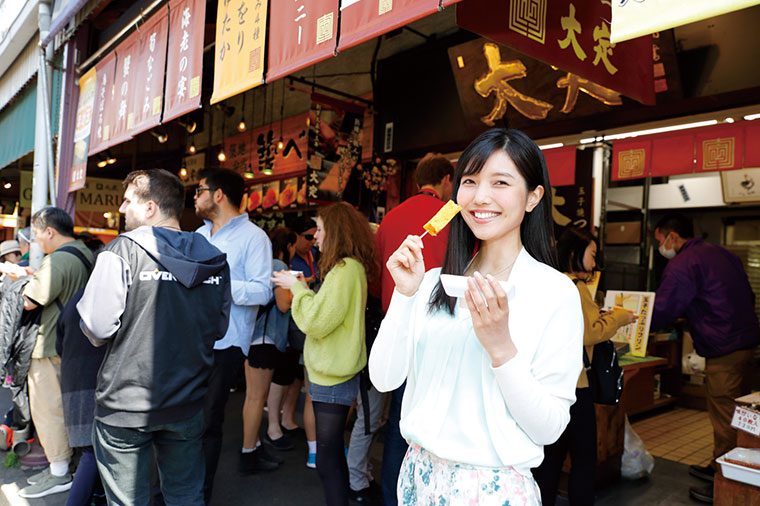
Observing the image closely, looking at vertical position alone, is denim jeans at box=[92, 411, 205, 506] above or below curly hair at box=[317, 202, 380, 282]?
below

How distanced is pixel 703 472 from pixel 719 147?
130 inches

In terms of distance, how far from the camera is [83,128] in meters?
6.42

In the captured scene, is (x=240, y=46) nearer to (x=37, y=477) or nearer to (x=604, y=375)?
(x=604, y=375)

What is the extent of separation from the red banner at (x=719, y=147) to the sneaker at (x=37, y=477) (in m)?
7.11

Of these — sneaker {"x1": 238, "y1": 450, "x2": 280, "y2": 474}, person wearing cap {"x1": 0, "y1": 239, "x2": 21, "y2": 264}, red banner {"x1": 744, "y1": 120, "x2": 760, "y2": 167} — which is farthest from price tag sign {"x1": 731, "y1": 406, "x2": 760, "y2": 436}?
person wearing cap {"x1": 0, "y1": 239, "x2": 21, "y2": 264}

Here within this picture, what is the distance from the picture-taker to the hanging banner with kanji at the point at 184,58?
13.8 ft

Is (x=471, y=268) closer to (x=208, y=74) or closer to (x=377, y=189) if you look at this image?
(x=377, y=189)

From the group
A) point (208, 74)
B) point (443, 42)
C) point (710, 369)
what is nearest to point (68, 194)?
point (208, 74)

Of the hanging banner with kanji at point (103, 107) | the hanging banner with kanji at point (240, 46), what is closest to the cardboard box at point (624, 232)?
the hanging banner with kanji at point (240, 46)

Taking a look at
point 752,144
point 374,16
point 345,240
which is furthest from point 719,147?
point 374,16

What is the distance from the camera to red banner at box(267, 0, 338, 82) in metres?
2.98

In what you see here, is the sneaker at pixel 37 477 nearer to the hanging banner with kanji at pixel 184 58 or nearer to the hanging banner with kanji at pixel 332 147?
the hanging banner with kanji at pixel 184 58

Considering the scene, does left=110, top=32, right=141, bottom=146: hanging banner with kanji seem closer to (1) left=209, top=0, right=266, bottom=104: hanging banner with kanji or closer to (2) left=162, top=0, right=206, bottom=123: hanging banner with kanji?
(2) left=162, top=0, right=206, bottom=123: hanging banner with kanji

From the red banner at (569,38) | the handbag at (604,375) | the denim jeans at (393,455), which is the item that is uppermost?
the red banner at (569,38)
